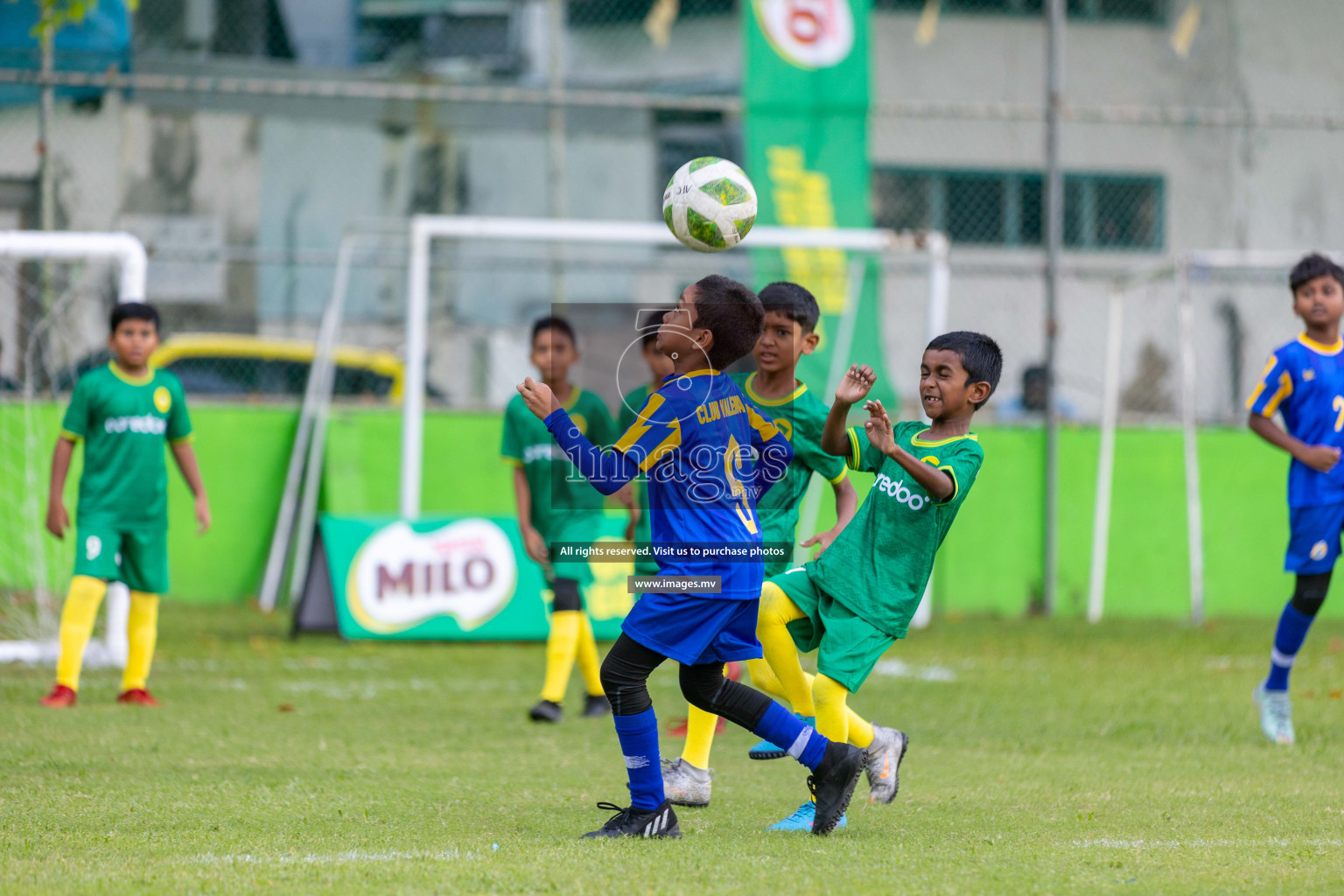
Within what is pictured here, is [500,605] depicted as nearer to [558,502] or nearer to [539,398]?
[558,502]

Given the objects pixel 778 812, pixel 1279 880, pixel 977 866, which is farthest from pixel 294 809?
pixel 1279 880

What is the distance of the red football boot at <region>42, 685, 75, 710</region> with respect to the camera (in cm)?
722

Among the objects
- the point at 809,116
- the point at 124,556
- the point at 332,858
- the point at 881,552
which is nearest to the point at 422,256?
the point at 809,116

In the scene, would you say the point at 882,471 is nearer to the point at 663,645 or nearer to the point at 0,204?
the point at 663,645

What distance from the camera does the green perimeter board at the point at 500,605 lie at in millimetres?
10266

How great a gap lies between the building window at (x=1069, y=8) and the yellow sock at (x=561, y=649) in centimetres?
1441

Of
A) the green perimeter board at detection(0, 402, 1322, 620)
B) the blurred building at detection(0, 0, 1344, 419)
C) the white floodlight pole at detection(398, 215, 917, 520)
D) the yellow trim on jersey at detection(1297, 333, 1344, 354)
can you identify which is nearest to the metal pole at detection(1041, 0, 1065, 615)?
the green perimeter board at detection(0, 402, 1322, 620)

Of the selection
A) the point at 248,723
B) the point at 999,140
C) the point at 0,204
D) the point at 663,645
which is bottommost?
the point at 248,723

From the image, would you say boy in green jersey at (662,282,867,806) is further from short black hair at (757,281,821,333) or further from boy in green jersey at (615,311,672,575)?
boy in green jersey at (615,311,672,575)

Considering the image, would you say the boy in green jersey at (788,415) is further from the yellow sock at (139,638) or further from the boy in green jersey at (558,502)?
the yellow sock at (139,638)

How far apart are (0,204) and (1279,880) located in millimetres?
10015

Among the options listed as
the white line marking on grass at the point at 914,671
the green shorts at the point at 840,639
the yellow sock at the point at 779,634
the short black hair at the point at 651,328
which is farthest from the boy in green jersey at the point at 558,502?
the white line marking on grass at the point at 914,671

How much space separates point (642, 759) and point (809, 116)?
838cm

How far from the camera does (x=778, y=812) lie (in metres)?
5.03
